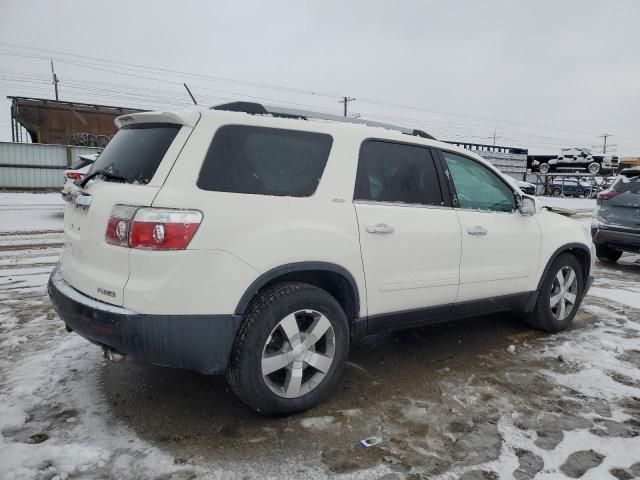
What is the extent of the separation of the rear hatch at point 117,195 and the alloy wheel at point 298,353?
88 cm

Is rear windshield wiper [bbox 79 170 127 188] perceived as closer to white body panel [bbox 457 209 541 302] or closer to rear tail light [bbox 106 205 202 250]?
rear tail light [bbox 106 205 202 250]

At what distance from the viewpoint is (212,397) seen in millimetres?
3143

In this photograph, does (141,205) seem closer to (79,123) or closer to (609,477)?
(609,477)

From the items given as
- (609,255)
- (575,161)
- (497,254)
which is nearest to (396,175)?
(497,254)

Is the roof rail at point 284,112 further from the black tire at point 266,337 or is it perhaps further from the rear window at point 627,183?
the rear window at point 627,183

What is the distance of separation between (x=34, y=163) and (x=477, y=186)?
21504 mm

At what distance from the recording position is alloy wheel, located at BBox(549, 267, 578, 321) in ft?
15.0

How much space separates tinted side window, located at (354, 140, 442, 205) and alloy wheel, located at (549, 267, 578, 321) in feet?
5.90

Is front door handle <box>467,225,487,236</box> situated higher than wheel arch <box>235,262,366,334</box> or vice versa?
front door handle <box>467,225,487,236</box>

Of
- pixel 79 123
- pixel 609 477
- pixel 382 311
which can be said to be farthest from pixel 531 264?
pixel 79 123

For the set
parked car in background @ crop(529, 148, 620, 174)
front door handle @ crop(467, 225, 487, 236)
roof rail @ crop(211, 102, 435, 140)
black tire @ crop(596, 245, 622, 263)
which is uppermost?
parked car in background @ crop(529, 148, 620, 174)

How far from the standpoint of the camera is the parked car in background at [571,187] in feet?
107

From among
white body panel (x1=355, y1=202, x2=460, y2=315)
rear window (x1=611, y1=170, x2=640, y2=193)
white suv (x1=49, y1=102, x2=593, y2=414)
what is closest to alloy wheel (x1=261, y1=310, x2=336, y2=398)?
white suv (x1=49, y1=102, x2=593, y2=414)

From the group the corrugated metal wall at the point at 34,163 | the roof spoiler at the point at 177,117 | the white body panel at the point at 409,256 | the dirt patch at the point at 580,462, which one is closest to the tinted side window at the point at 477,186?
the white body panel at the point at 409,256
